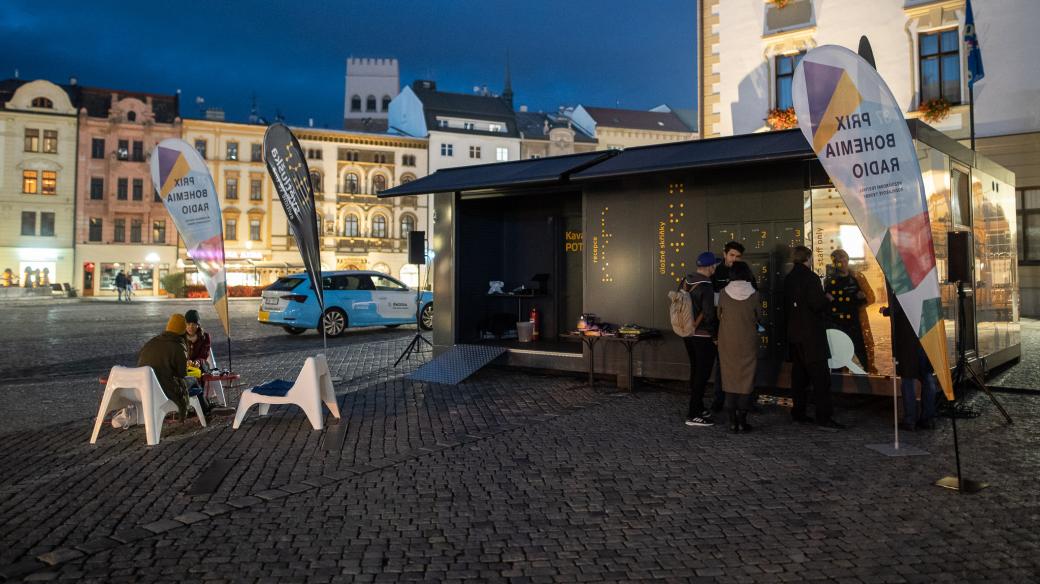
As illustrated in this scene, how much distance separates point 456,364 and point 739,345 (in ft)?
16.6

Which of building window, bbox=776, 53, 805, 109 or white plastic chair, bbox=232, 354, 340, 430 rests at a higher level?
building window, bbox=776, 53, 805, 109

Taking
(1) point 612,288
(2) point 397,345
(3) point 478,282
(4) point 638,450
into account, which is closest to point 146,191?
(2) point 397,345

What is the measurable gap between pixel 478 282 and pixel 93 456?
7.53m

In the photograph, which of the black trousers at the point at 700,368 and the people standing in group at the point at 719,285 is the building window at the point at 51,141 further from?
the black trousers at the point at 700,368

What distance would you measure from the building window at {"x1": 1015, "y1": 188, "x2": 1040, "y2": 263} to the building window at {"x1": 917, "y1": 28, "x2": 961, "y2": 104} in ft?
10.1

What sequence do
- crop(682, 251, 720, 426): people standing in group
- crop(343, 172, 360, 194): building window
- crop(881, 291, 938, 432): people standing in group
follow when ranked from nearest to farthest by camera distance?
crop(881, 291, 938, 432): people standing in group < crop(682, 251, 720, 426): people standing in group < crop(343, 172, 360, 194): building window

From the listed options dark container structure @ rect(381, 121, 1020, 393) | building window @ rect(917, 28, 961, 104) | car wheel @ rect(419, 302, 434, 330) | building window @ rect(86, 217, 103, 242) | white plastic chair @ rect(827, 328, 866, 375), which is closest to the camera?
white plastic chair @ rect(827, 328, 866, 375)

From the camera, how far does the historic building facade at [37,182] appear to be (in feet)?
161

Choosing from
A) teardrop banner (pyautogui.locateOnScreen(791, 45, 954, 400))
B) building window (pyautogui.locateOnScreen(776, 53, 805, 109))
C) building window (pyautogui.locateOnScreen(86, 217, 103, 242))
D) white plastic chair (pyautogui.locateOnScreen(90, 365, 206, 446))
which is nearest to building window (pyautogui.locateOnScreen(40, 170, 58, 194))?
building window (pyautogui.locateOnScreen(86, 217, 103, 242))

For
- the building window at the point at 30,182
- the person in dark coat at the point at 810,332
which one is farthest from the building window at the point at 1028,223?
the building window at the point at 30,182

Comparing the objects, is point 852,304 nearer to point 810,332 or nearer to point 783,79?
point 810,332

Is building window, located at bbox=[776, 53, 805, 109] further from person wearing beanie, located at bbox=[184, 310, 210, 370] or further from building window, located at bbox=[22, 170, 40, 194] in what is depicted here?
building window, located at bbox=[22, 170, 40, 194]

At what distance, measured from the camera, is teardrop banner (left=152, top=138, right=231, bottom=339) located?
866 centimetres

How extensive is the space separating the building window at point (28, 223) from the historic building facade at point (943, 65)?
162 feet
